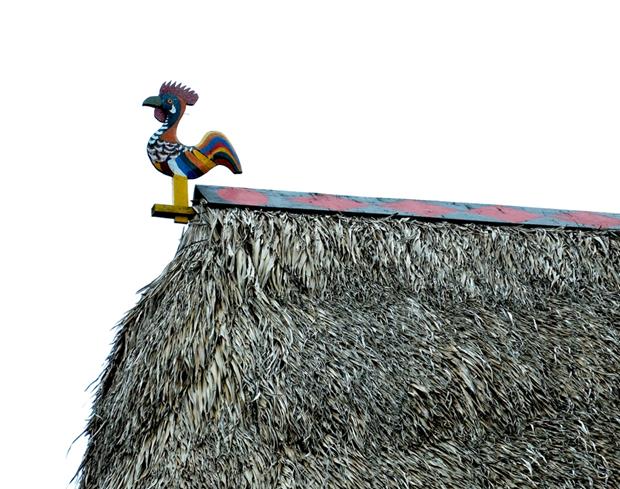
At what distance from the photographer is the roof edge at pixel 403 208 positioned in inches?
251

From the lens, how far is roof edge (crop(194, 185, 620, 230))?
251 inches

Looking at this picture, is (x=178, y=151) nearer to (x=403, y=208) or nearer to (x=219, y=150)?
(x=219, y=150)

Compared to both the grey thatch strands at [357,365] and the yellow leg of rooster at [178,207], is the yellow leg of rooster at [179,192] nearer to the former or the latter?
the yellow leg of rooster at [178,207]

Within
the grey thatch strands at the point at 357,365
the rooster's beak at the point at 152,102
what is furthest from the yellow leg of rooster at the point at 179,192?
the rooster's beak at the point at 152,102

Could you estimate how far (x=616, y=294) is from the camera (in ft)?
22.2

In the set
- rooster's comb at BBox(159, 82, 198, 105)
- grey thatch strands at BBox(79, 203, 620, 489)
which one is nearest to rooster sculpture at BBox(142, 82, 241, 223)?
rooster's comb at BBox(159, 82, 198, 105)

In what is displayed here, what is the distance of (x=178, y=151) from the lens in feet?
21.1

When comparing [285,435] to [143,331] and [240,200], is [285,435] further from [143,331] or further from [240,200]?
[240,200]

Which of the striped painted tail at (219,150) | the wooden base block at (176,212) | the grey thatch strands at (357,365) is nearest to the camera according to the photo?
the grey thatch strands at (357,365)

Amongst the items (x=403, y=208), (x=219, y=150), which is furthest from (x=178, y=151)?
(x=403, y=208)

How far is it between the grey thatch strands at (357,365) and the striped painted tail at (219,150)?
1.50 feet

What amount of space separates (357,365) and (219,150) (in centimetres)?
154

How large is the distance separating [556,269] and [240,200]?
6.23 ft

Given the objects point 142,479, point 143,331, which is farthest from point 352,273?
point 142,479
